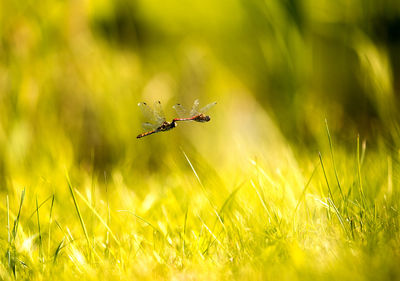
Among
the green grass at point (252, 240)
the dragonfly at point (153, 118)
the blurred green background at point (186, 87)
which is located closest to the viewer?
the green grass at point (252, 240)

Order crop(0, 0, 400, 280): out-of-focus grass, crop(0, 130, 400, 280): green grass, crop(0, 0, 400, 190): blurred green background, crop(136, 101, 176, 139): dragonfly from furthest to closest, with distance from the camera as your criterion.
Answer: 1. crop(0, 0, 400, 190): blurred green background
2. crop(136, 101, 176, 139): dragonfly
3. crop(0, 0, 400, 280): out-of-focus grass
4. crop(0, 130, 400, 280): green grass

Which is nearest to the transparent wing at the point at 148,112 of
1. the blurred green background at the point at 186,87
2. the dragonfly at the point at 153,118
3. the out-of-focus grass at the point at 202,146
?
the dragonfly at the point at 153,118

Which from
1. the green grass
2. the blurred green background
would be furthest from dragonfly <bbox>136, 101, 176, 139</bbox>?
the blurred green background

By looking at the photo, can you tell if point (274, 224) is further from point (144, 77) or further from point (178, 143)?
point (144, 77)

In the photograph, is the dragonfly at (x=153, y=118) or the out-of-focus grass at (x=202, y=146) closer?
Answer: the out-of-focus grass at (x=202, y=146)

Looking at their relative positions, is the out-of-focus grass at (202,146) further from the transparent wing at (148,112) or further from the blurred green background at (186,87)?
the transparent wing at (148,112)

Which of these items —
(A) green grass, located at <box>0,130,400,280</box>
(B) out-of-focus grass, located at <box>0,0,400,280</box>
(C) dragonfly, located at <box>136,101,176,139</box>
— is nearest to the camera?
(A) green grass, located at <box>0,130,400,280</box>

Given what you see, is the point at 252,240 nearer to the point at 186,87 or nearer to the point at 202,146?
the point at 202,146

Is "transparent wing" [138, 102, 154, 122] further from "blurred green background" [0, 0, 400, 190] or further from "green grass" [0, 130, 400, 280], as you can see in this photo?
"blurred green background" [0, 0, 400, 190]
